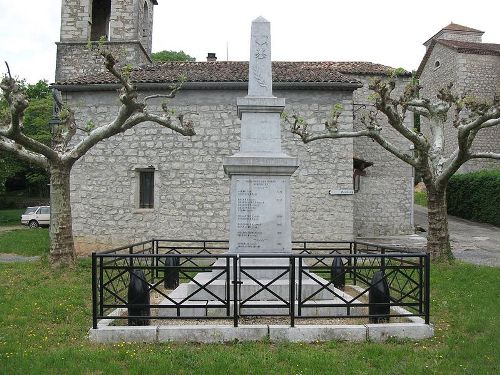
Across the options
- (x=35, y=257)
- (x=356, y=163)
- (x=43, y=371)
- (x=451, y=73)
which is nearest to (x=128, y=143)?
(x=35, y=257)

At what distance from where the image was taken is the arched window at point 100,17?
23.3 m

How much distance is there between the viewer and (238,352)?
5.82 metres

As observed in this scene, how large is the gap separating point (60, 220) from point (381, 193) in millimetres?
13546

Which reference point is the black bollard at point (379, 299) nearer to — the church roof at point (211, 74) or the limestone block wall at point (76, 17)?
the church roof at point (211, 74)

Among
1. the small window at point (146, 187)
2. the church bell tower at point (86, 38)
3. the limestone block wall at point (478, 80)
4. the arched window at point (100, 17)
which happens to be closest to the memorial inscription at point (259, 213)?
the small window at point (146, 187)

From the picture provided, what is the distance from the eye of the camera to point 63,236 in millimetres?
12102

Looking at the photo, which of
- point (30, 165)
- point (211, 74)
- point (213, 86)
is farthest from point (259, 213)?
point (30, 165)

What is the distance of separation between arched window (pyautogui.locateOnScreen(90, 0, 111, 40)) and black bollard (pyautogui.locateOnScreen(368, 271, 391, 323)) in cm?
2009

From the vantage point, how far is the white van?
29938 mm

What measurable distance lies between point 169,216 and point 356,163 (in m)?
7.56

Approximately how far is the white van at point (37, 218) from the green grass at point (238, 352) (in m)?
23.1

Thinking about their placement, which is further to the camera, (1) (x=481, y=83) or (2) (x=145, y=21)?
(1) (x=481, y=83)

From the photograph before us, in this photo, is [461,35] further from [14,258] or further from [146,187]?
[14,258]

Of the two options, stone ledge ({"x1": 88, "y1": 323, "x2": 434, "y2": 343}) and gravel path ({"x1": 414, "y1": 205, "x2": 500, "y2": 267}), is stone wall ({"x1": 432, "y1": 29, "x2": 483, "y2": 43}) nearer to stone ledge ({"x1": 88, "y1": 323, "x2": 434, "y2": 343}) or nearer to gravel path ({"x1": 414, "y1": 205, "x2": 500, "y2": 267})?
gravel path ({"x1": 414, "y1": 205, "x2": 500, "y2": 267})
